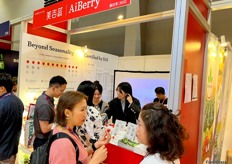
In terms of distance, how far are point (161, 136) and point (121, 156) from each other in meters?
0.66

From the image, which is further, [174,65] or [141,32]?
[141,32]

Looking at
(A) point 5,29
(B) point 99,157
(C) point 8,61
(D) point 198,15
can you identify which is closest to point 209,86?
(D) point 198,15

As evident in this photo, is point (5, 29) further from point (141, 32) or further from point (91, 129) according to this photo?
point (141, 32)

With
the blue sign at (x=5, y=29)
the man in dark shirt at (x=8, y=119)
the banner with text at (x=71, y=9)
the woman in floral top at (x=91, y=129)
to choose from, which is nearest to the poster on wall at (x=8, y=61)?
the blue sign at (x=5, y=29)

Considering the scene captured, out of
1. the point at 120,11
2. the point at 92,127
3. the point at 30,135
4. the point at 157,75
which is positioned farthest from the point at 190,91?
the point at 120,11

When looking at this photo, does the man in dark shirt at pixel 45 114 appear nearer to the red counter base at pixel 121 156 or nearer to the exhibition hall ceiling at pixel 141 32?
the red counter base at pixel 121 156

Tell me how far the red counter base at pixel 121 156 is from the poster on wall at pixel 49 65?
6.01 ft

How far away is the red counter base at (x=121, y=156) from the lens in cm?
153

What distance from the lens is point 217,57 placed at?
2.15 metres

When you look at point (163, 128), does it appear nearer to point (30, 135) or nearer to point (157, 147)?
point (157, 147)

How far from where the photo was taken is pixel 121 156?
63.2 inches

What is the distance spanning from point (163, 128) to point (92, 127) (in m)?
0.88

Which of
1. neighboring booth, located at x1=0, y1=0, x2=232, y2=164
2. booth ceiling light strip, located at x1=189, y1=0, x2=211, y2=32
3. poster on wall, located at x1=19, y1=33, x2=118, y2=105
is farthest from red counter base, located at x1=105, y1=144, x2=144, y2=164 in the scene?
poster on wall, located at x1=19, y1=33, x2=118, y2=105

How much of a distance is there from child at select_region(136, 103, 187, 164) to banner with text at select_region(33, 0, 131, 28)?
103 cm
